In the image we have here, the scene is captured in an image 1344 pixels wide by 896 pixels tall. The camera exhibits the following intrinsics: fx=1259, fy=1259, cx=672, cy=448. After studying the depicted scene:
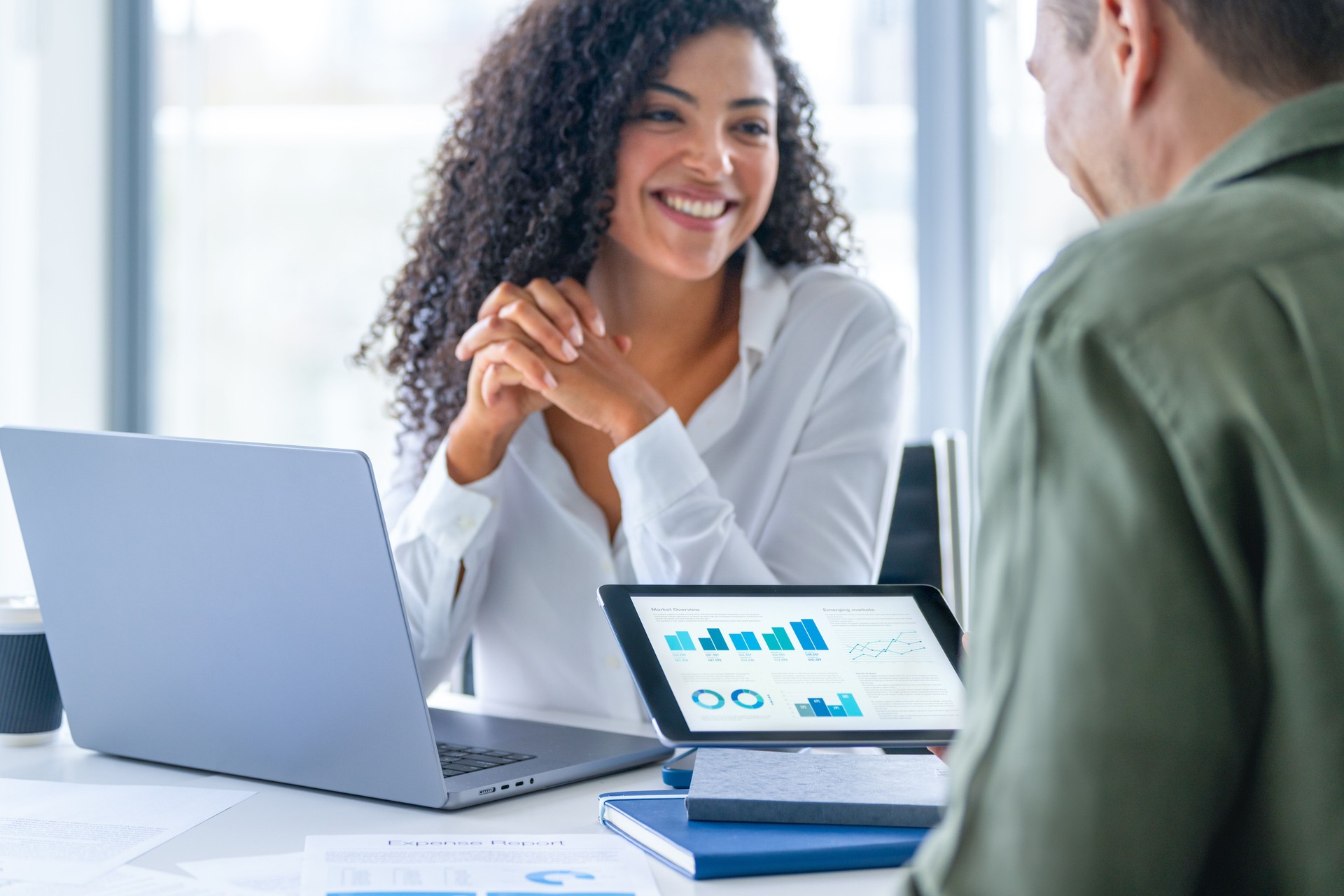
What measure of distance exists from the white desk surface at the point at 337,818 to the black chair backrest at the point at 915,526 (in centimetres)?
67

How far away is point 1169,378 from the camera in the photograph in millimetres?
461

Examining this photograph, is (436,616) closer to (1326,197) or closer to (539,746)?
(539,746)

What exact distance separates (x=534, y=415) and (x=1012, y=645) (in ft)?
4.05

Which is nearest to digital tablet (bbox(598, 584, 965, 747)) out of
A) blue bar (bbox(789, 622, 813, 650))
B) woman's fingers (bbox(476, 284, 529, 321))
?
blue bar (bbox(789, 622, 813, 650))

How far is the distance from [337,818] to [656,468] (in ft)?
2.00

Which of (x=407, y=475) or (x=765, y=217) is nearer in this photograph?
(x=407, y=475)

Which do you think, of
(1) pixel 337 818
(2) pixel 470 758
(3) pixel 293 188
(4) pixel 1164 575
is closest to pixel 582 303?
(2) pixel 470 758

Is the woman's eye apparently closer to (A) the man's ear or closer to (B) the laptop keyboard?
(B) the laptop keyboard

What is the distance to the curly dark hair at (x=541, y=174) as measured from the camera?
5.41 ft

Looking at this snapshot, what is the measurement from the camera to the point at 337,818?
3.11 ft

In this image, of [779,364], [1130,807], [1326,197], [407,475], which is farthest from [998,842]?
[407,475]

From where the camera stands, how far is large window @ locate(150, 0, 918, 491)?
2.81 m

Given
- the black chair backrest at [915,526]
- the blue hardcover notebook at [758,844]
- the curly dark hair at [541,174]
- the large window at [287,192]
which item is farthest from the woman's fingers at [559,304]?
the large window at [287,192]

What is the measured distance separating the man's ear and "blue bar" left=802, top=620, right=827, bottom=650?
48 centimetres
